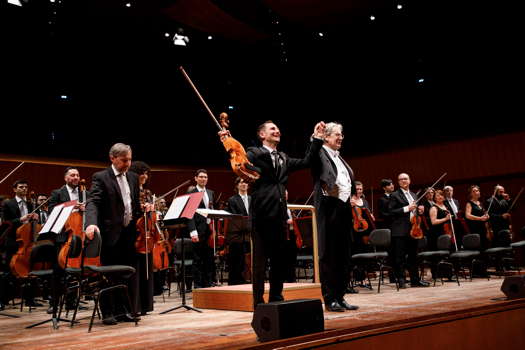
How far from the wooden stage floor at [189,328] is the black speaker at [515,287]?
0.10 meters

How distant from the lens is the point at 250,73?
11953 mm

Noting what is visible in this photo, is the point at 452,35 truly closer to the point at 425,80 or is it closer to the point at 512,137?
the point at 425,80

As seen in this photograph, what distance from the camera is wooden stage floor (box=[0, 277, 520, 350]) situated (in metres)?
2.63

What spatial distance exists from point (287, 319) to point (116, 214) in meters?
2.03

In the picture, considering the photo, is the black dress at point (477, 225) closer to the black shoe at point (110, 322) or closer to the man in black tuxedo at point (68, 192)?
the man in black tuxedo at point (68, 192)

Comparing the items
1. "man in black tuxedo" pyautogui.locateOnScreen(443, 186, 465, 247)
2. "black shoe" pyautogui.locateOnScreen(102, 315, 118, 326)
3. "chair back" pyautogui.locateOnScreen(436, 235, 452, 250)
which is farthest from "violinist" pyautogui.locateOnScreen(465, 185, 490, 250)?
"black shoe" pyautogui.locateOnScreen(102, 315, 118, 326)

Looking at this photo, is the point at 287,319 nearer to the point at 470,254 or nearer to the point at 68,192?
the point at 68,192

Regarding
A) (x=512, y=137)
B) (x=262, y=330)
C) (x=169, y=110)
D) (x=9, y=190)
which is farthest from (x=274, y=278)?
(x=169, y=110)

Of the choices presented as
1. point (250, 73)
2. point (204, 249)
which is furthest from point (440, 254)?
point (250, 73)

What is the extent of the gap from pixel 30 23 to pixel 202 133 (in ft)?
14.8

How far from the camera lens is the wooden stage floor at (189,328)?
2.63m

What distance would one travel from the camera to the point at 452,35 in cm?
1002

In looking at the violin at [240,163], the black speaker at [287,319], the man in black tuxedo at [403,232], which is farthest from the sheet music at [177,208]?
the man in black tuxedo at [403,232]

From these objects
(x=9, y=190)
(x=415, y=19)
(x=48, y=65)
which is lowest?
(x=9, y=190)
